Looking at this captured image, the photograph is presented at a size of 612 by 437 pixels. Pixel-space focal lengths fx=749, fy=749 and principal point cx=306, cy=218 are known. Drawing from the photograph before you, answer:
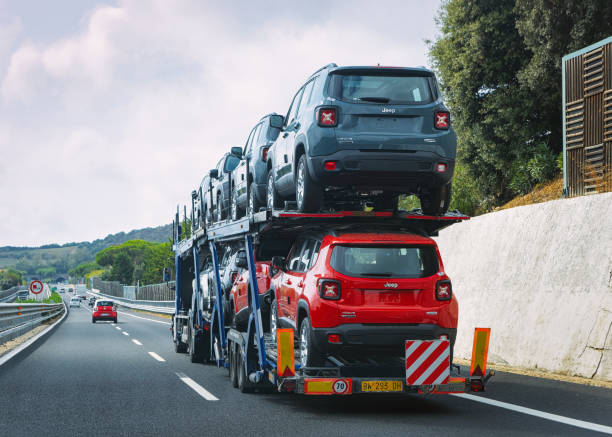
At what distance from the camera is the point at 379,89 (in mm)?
9180

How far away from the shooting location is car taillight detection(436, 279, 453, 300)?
8336 mm

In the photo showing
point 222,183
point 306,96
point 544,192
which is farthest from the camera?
point 544,192

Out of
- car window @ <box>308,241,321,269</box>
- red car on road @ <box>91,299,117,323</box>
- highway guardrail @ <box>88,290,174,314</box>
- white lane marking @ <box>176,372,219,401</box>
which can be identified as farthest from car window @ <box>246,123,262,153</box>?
highway guardrail @ <box>88,290,174,314</box>

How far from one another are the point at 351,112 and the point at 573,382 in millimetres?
5444

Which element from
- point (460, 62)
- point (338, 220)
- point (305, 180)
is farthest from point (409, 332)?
point (460, 62)

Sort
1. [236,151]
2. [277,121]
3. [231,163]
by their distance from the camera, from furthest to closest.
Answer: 1. [231,163]
2. [236,151]
3. [277,121]

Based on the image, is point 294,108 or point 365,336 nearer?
point 365,336

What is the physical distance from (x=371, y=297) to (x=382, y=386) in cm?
95

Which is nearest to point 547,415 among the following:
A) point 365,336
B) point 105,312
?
point 365,336

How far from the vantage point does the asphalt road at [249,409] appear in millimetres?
7590

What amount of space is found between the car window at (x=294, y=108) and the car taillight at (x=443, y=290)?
3521mm

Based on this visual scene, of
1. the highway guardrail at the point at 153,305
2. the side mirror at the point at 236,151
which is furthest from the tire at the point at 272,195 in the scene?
the highway guardrail at the point at 153,305

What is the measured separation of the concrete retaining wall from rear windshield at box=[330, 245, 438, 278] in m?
4.30

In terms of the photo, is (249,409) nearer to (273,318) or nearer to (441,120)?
(273,318)
